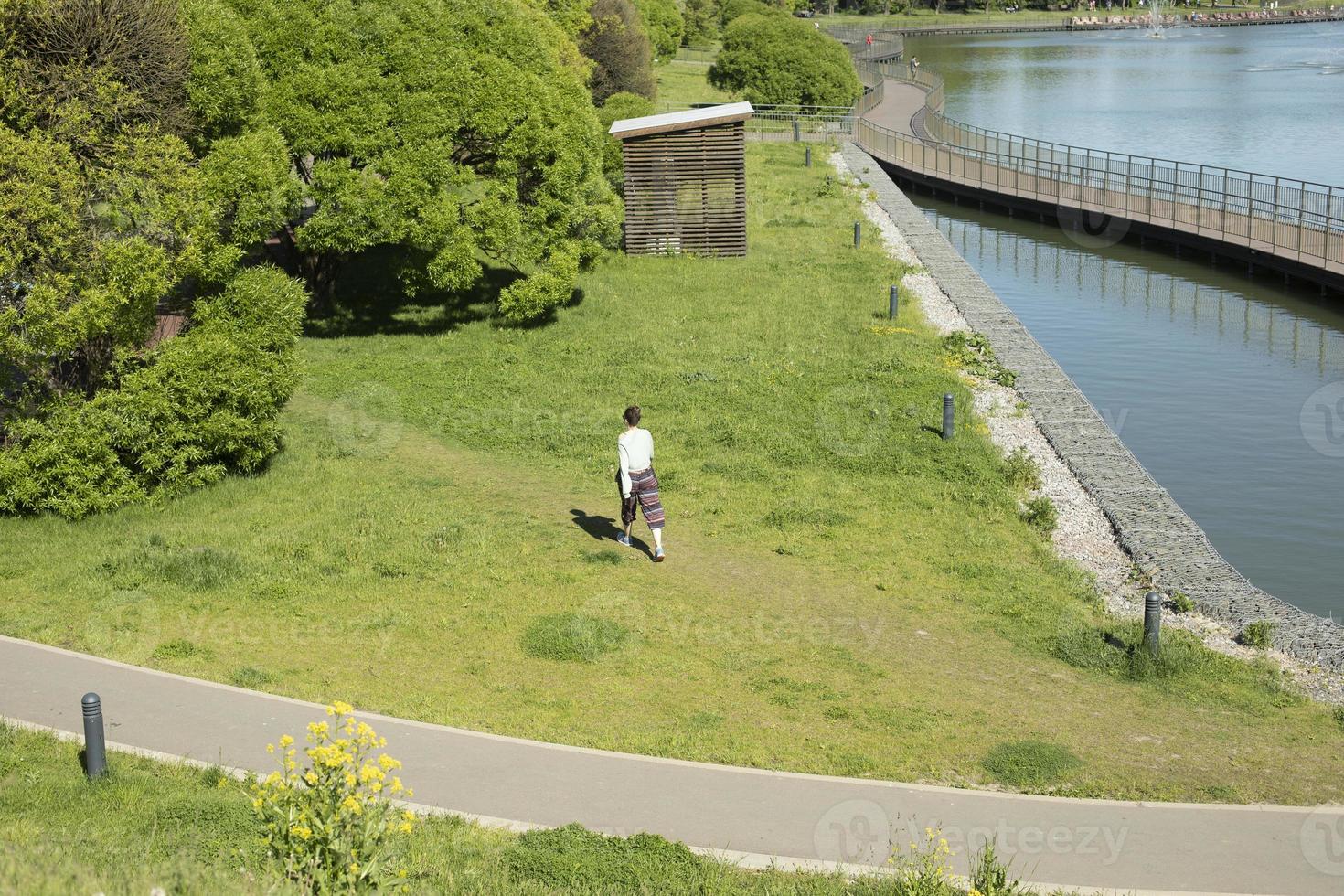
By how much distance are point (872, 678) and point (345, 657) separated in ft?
16.7

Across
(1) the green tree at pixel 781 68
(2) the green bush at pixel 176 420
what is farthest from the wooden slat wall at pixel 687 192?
(1) the green tree at pixel 781 68

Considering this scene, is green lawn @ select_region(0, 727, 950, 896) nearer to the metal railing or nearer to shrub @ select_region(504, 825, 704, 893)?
shrub @ select_region(504, 825, 704, 893)

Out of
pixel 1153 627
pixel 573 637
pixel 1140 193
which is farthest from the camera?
pixel 1140 193

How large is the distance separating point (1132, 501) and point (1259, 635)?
14.3 ft

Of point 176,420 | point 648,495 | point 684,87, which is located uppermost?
point 684,87

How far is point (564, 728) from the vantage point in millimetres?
12047

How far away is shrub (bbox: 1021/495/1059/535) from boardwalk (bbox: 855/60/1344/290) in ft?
63.5

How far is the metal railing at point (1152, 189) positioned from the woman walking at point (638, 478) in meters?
22.7

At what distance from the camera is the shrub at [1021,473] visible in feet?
62.3

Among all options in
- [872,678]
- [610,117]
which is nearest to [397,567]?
[872,678]

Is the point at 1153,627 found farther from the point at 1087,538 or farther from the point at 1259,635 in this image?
the point at 1087,538

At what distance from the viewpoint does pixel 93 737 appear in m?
10.4

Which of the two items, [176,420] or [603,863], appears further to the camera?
[176,420]

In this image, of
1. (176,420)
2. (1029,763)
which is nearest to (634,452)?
(1029,763)
